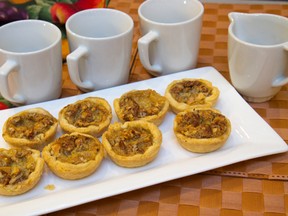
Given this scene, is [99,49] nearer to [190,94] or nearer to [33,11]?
[190,94]

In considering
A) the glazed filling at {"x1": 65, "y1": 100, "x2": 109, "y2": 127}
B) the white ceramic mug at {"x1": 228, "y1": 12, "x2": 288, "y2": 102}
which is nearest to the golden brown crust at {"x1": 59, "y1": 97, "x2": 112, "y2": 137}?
the glazed filling at {"x1": 65, "y1": 100, "x2": 109, "y2": 127}

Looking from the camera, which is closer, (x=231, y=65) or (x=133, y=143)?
(x=133, y=143)

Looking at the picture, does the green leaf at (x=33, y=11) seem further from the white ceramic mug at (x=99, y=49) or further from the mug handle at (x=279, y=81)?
the mug handle at (x=279, y=81)

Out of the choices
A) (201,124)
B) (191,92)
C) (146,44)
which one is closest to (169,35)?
(146,44)

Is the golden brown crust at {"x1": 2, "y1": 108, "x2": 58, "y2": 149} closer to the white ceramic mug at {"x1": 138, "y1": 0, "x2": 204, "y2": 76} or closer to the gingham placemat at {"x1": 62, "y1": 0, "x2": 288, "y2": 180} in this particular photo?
A: the gingham placemat at {"x1": 62, "y1": 0, "x2": 288, "y2": 180}

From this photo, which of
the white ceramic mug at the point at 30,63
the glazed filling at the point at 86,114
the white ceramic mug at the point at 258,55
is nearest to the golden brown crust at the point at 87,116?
the glazed filling at the point at 86,114

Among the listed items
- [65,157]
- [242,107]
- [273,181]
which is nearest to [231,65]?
[242,107]

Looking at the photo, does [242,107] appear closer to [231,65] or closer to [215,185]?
[231,65]
